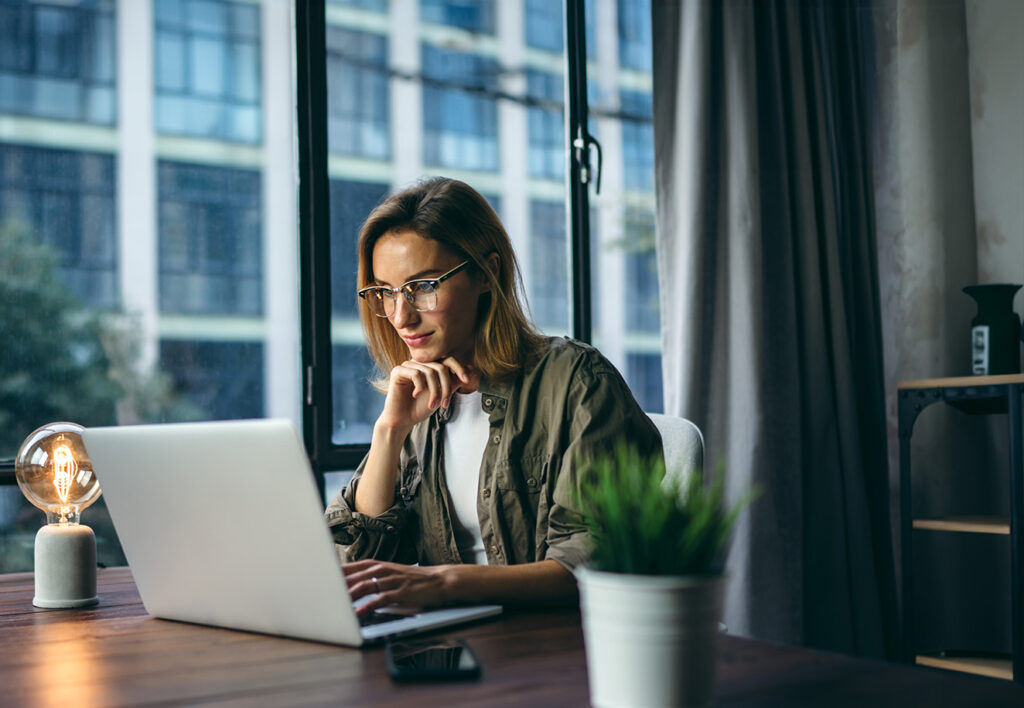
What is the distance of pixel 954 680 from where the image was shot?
0.75 meters

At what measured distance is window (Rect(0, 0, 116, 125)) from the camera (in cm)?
209

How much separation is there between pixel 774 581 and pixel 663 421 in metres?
1.02

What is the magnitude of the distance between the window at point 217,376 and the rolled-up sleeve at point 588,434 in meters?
1.15

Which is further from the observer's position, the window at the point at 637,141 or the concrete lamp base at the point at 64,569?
the window at the point at 637,141

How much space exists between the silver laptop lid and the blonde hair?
0.60 m

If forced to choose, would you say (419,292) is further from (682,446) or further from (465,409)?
(682,446)

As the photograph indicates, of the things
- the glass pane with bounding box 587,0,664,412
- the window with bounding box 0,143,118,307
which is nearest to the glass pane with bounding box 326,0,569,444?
the glass pane with bounding box 587,0,664,412

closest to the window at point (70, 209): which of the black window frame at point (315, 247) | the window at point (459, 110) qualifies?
the black window frame at point (315, 247)

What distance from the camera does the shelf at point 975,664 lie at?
2348mm

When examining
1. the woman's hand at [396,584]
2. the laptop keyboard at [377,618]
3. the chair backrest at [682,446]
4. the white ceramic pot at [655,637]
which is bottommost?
the laptop keyboard at [377,618]

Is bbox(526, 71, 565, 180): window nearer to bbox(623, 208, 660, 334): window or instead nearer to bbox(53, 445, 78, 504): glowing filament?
bbox(623, 208, 660, 334): window

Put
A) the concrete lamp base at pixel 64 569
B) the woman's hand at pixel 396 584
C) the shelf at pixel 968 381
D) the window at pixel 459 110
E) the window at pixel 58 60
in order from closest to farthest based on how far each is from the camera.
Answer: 1. the woman's hand at pixel 396 584
2. the concrete lamp base at pixel 64 569
3. the window at pixel 58 60
4. the shelf at pixel 968 381
5. the window at pixel 459 110

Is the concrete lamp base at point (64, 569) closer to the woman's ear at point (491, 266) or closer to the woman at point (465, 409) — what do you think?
the woman at point (465, 409)

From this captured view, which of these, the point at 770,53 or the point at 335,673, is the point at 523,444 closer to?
the point at 335,673
